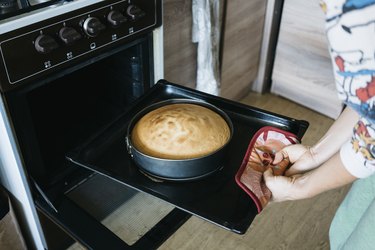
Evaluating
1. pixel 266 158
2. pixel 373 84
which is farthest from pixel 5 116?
pixel 373 84

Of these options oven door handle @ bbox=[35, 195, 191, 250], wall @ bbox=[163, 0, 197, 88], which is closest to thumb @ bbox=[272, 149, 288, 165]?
oven door handle @ bbox=[35, 195, 191, 250]

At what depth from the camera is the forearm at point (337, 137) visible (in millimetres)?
812

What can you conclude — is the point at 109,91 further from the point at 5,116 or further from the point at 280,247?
the point at 280,247

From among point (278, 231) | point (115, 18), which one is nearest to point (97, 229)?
point (115, 18)

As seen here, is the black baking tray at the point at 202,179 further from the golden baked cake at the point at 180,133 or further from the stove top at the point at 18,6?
the stove top at the point at 18,6

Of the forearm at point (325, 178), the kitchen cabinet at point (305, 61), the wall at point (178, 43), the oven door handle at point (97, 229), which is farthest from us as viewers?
the kitchen cabinet at point (305, 61)

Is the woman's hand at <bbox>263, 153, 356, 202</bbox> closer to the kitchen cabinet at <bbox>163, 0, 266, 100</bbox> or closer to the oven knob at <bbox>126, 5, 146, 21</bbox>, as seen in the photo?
the oven knob at <bbox>126, 5, 146, 21</bbox>

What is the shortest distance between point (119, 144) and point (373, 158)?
51cm

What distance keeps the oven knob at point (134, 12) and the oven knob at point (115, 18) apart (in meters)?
0.03

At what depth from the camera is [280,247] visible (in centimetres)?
139

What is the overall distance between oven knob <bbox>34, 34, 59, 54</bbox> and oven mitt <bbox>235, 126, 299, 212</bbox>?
452 millimetres

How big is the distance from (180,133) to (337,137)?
0.33 m

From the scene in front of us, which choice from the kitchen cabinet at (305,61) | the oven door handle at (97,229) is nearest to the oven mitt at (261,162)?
the oven door handle at (97,229)

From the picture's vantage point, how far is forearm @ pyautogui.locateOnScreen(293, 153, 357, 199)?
70cm
